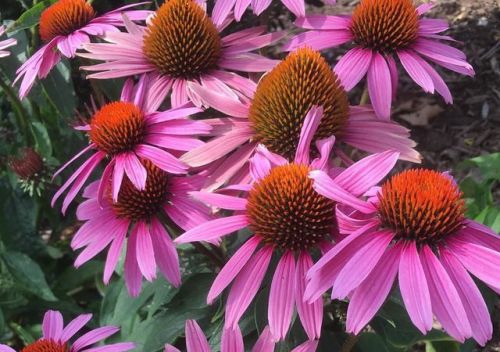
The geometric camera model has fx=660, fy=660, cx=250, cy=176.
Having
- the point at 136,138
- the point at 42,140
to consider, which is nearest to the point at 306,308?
the point at 136,138

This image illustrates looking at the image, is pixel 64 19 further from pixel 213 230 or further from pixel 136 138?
pixel 213 230

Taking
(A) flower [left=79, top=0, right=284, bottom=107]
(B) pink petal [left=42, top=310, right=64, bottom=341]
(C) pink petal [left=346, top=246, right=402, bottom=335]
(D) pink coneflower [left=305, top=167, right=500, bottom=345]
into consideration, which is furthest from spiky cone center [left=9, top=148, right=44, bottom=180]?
(C) pink petal [left=346, top=246, right=402, bottom=335]

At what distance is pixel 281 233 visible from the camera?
40.8 inches

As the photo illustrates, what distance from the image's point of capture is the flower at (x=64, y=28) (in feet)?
5.04

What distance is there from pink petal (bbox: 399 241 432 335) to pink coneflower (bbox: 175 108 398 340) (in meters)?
0.14

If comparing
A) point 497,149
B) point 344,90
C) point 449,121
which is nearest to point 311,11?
point 449,121

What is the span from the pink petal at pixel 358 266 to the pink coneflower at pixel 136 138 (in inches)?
15.8

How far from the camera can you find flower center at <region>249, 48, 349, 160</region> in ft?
3.80

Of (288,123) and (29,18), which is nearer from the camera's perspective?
(288,123)

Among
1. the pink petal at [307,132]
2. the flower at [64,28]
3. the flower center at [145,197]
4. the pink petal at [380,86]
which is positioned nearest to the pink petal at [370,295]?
the pink petal at [307,132]

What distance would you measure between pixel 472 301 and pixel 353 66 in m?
0.60

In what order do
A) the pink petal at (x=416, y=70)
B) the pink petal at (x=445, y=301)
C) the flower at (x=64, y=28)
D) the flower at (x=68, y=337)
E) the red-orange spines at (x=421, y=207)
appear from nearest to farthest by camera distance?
the pink petal at (x=445, y=301)
the red-orange spines at (x=421, y=207)
the flower at (x=68, y=337)
the pink petal at (x=416, y=70)
the flower at (x=64, y=28)

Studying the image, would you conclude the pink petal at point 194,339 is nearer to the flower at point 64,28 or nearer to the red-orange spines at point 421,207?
the red-orange spines at point 421,207

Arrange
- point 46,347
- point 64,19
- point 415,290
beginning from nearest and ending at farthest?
point 415,290
point 46,347
point 64,19
